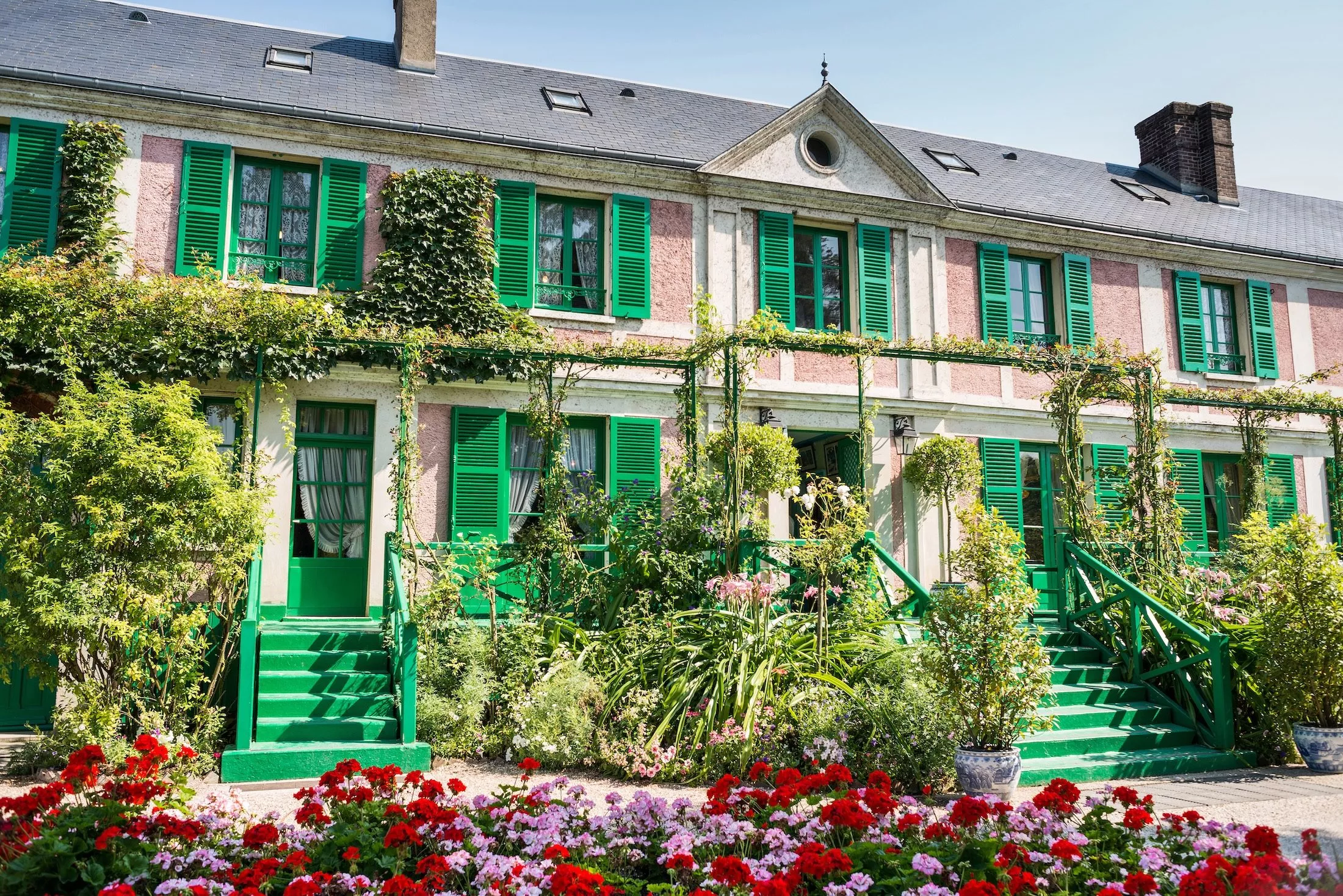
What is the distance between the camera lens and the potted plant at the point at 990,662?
20.0ft

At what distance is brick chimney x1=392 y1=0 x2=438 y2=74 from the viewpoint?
12359 mm

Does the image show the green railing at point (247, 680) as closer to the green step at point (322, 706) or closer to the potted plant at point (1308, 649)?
the green step at point (322, 706)

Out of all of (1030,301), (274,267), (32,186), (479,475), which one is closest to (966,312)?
(1030,301)

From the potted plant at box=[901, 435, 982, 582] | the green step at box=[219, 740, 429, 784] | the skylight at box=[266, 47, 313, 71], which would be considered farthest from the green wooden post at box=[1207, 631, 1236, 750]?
the skylight at box=[266, 47, 313, 71]

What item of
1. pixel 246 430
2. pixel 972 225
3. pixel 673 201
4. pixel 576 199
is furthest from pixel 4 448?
pixel 972 225

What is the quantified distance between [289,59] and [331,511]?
5571mm

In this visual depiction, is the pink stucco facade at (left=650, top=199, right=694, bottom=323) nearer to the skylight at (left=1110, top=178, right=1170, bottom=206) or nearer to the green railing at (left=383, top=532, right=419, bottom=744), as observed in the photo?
the green railing at (left=383, top=532, right=419, bottom=744)

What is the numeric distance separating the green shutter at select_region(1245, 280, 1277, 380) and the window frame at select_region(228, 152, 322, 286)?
40.1 ft

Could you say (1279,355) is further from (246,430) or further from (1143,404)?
(246,430)

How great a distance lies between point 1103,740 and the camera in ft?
23.8

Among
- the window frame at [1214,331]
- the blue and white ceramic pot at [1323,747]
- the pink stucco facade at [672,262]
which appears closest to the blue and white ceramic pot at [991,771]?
the blue and white ceramic pot at [1323,747]

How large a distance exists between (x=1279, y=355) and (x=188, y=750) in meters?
14.4

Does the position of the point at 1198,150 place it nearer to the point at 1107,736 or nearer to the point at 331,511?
the point at 1107,736

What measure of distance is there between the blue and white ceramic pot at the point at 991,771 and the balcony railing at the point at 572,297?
6726 mm
